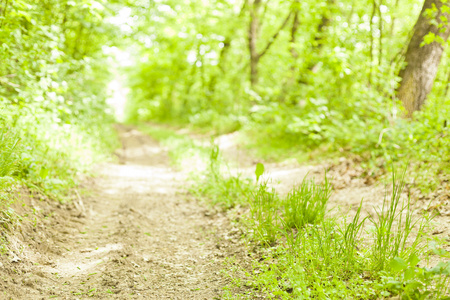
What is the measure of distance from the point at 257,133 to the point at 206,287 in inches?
336

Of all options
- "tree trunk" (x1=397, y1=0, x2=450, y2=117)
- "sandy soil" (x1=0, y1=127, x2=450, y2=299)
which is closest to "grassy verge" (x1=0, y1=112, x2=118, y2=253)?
"sandy soil" (x1=0, y1=127, x2=450, y2=299)

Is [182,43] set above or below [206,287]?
above

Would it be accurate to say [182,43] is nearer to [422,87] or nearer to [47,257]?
[422,87]

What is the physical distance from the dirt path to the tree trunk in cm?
473

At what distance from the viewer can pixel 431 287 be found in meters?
2.59

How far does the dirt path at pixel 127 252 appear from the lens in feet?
9.98

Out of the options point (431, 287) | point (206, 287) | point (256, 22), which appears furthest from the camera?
point (256, 22)

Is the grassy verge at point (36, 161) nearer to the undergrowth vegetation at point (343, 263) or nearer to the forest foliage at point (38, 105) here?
the forest foliage at point (38, 105)

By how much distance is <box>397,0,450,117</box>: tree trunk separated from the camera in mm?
6329

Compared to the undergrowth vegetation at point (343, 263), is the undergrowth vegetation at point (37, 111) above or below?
above

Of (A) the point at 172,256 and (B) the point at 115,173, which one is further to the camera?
(B) the point at 115,173

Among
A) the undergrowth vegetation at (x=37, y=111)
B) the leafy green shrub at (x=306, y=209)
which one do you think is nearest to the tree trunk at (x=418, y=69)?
the leafy green shrub at (x=306, y=209)

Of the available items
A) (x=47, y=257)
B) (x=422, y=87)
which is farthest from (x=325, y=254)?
(x=422, y=87)

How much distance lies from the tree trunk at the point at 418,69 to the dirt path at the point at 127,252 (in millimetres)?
4733
